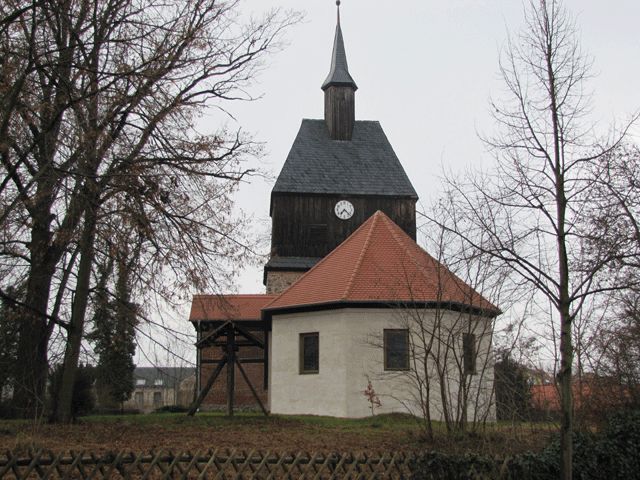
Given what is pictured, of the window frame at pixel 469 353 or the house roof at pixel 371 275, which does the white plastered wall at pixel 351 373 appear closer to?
the house roof at pixel 371 275

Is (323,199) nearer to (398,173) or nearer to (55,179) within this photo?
(398,173)

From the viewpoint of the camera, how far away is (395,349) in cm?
2159

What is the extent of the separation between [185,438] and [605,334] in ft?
25.4

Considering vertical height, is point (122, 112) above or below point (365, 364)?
above

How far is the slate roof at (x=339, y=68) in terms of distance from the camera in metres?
36.9

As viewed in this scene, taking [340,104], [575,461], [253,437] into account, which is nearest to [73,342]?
[253,437]

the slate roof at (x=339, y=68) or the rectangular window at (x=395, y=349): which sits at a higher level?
the slate roof at (x=339, y=68)

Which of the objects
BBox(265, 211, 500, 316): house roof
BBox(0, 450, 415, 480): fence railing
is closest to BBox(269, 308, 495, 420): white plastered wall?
BBox(265, 211, 500, 316): house roof

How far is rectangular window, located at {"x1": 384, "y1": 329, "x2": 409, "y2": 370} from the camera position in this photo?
2142cm

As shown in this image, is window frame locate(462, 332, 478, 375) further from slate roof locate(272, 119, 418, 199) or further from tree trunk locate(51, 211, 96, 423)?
Answer: slate roof locate(272, 119, 418, 199)

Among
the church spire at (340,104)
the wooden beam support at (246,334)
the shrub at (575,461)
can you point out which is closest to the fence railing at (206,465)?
the shrub at (575,461)

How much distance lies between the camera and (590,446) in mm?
9578

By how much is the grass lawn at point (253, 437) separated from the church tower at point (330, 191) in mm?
16586

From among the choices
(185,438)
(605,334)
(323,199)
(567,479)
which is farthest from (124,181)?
(323,199)
